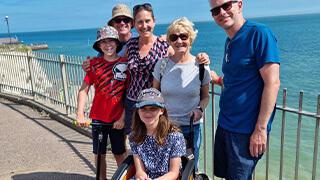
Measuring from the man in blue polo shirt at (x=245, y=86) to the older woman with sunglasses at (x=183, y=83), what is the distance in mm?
348

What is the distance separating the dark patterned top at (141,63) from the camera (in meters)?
3.26

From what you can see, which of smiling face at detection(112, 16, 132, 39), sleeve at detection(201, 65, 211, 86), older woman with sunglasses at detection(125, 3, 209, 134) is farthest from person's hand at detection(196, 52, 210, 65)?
smiling face at detection(112, 16, 132, 39)

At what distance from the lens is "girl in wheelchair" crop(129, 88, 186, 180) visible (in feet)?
9.24

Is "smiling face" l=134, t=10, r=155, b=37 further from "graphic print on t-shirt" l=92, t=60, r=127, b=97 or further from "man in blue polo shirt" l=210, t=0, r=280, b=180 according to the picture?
"man in blue polo shirt" l=210, t=0, r=280, b=180

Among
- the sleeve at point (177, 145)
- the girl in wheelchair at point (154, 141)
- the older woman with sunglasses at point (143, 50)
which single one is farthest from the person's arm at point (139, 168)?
the older woman with sunglasses at point (143, 50)

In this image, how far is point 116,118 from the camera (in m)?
3.63

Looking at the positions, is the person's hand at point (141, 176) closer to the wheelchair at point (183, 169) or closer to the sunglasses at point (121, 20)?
the wheelchair at point (183, 169)

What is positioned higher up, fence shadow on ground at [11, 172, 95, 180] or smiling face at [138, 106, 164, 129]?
smiling face at [138, 106, 164, 129]

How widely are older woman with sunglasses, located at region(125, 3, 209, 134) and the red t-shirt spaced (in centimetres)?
15

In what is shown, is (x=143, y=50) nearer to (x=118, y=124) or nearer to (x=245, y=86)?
(x=118, y=124)

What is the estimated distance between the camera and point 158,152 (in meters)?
2.91

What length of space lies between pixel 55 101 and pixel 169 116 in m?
5.66

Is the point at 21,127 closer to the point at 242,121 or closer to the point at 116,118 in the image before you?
the point at 116,118

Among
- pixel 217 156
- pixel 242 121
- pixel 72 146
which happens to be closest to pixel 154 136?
pixel 217 156
